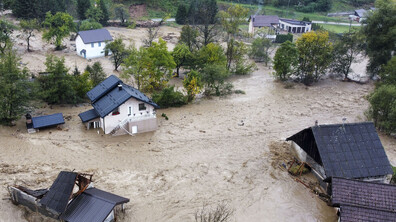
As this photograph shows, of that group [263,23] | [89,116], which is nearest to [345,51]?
[263,23]

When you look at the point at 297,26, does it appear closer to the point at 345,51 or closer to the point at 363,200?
the point at 345,51

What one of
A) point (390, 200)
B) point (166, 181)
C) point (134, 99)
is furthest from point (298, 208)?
point (134, 99)

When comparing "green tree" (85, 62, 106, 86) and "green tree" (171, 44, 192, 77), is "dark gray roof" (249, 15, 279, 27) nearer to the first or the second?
"green tree" (171, 44, 192, 77)

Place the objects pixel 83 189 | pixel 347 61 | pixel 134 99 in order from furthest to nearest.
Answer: pixel 347 61, pixel 134 99, pixel 83 189

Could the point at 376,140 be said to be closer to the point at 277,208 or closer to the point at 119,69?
the point at 277,208

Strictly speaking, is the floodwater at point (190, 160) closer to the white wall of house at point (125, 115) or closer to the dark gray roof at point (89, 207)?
the white wall of house at point (125, 115)

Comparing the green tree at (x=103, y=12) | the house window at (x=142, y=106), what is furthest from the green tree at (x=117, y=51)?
the green tree at (x=103, y=12)
